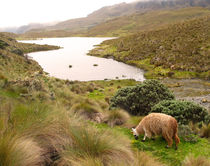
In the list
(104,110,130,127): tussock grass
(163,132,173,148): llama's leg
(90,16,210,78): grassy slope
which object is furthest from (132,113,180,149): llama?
(90,16,210,78): grassy slope

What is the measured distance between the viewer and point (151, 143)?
21.1ft

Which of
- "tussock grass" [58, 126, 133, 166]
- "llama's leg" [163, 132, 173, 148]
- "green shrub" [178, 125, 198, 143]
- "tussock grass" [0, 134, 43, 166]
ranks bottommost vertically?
"green shrub" [178, 125, 198, 143]

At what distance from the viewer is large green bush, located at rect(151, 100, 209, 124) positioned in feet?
30.2

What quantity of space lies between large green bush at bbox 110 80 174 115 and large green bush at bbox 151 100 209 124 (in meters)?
1.75

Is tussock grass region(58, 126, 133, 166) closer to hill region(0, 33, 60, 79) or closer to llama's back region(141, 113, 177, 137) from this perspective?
llama's back region(141, 113, 177, 137)

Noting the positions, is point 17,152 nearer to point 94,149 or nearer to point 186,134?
point 94,149

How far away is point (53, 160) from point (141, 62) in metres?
44.7

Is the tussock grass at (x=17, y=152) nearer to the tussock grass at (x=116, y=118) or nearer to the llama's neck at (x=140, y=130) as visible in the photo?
the llama's neck at (x=140, y=130)

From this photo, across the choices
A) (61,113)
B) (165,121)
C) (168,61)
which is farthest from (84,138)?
(168,61)

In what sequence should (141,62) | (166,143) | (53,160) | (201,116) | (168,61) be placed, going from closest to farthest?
(53,160)
(166,143)
(201,116)
(168,61)
(141,62)

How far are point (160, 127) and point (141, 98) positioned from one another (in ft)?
18.6

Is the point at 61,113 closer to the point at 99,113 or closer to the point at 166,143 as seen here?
the point at 166,143

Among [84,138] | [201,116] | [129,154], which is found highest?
[84,138]

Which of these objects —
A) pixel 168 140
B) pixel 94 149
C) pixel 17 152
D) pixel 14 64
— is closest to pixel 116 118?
pixel 168 140
